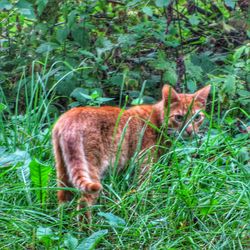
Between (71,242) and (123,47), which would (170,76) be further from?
(71,242)

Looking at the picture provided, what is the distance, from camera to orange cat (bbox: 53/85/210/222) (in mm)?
4598

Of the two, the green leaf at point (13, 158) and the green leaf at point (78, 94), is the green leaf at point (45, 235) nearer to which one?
the green leaf at point (13, 158)

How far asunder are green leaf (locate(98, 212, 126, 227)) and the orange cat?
144mm

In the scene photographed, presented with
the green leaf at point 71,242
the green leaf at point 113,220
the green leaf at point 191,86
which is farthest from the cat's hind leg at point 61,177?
the green leaf at point 191,86

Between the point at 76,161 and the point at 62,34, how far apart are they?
7.42 feet

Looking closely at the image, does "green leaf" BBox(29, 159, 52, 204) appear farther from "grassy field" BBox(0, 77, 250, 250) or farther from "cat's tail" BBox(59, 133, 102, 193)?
"cat's tail" BBox(59, 133, 102, 193)

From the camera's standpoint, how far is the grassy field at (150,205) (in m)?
4.19

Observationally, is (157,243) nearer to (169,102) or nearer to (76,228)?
(76,228)

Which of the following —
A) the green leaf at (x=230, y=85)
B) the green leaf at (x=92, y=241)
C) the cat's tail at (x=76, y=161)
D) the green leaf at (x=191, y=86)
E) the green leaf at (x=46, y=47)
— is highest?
the green leaf at (x=46, y=47)

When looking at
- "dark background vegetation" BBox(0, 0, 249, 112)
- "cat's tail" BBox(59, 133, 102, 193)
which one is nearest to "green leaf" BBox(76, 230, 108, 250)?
"cat's tail" BBox(59, 133, 102, 193)

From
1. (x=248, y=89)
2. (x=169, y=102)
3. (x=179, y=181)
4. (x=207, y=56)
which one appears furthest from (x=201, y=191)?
(x=207, y=56)

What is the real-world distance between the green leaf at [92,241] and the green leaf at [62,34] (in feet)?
9.24

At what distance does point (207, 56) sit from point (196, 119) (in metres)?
1.41

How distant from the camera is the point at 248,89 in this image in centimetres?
646
